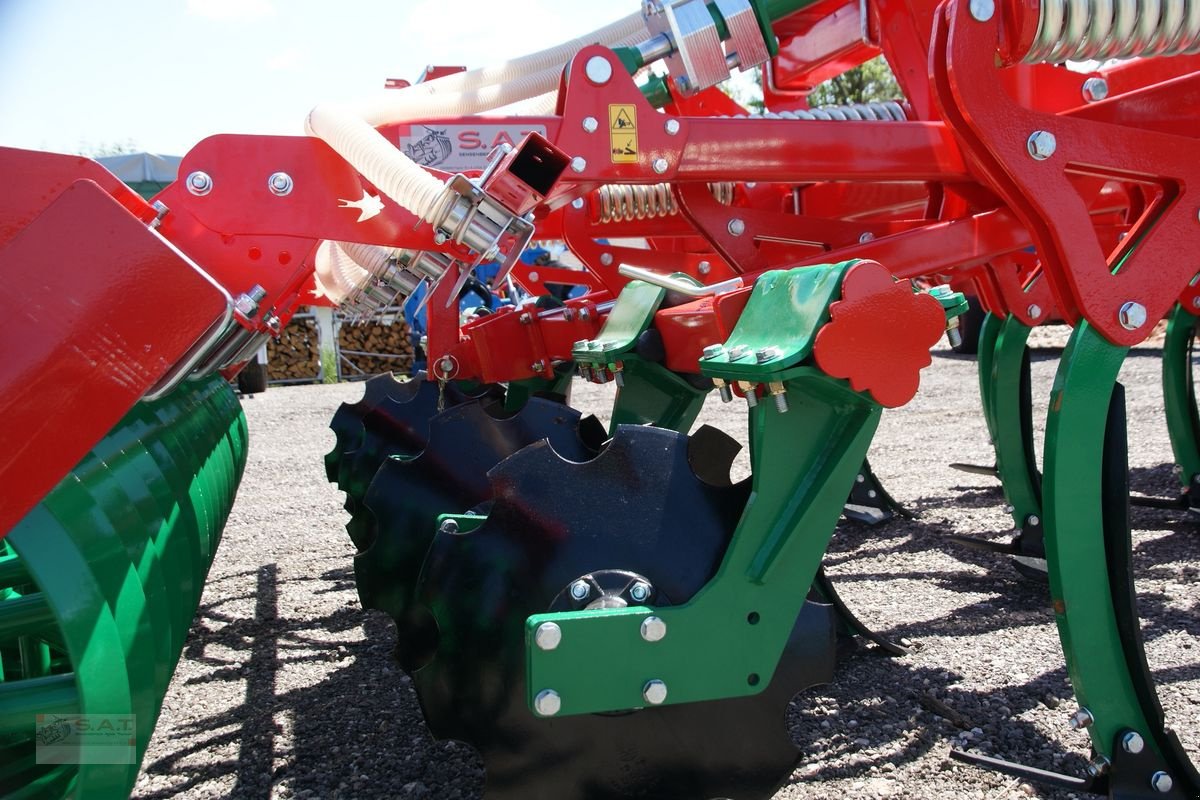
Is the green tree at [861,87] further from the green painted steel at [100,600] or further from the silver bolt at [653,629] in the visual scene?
the silver bolt at [653,629]

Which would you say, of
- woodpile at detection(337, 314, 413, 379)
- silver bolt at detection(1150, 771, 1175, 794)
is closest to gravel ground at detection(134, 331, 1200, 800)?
silver bolt at detection(1150, 771, 1175, 794)

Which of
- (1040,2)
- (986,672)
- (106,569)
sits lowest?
(986,672)

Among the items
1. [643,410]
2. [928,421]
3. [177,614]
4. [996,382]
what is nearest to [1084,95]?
[996,382]

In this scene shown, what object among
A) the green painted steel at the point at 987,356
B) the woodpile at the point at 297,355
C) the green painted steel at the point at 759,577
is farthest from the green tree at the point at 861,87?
the green painted steel at the point at 759,577

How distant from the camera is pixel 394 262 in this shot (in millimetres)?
3379

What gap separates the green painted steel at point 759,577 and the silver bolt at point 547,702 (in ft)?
0.03

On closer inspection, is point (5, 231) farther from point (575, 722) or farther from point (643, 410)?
point (643, 410)

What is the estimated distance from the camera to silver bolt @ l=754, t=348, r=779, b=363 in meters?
1.61

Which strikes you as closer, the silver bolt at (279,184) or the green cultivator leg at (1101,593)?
the green cultivator leg at (1101,593)

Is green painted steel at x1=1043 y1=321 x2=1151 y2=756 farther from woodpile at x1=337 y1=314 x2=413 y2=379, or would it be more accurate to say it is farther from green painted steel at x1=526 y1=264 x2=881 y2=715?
woodpile at x1=337 y1=314 x2=413 y2=379

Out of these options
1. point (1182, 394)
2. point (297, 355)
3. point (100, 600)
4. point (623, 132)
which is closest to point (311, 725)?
→ point (100, 600)

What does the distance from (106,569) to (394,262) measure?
2.01m

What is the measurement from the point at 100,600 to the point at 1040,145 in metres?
1.82

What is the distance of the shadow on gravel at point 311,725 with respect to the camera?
2336 millimetres
